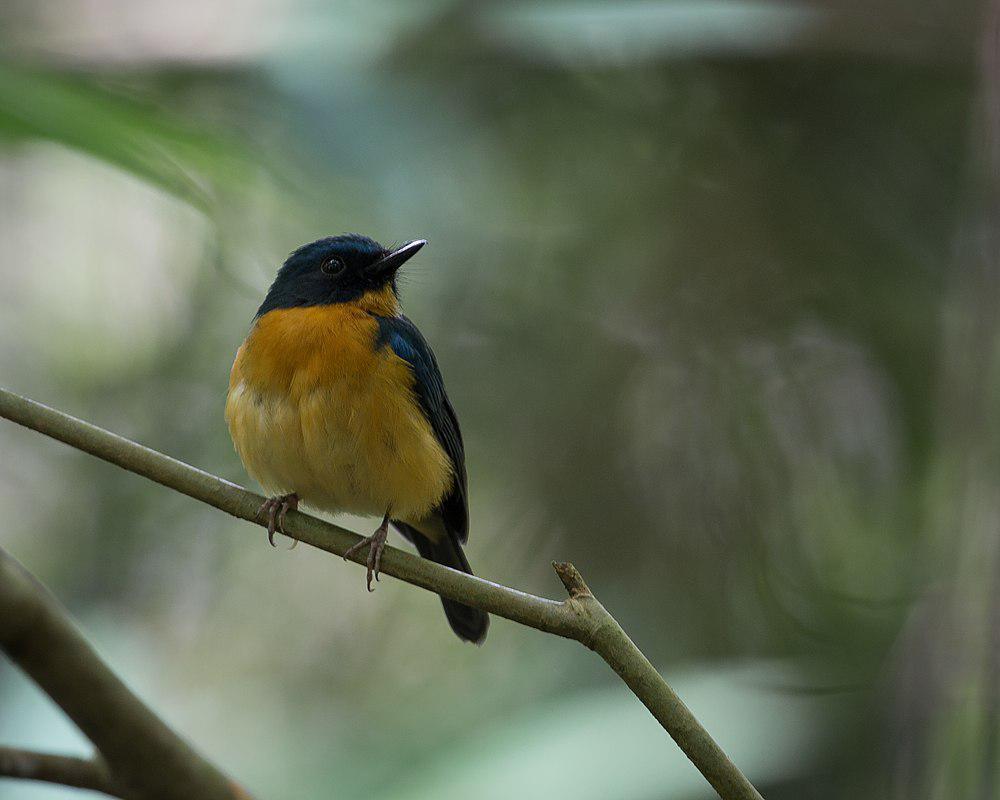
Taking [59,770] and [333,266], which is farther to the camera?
[333,266]

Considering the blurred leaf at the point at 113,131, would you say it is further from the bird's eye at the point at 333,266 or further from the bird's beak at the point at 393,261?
the bird's eye at the point at 333,266

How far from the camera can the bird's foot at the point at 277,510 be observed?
2.59 metres

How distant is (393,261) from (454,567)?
1.07 meters

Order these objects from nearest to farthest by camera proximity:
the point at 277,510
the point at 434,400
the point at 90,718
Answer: the point at 90,718
the point at 277,510
the point at 434,400

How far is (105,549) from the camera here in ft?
20.1

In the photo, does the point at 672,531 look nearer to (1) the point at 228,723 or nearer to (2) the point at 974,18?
(1) the point at 228,723

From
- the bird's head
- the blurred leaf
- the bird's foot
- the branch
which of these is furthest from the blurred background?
the branch

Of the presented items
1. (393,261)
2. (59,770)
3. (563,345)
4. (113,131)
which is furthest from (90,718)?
(563,345)

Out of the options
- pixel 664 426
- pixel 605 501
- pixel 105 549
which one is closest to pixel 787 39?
pixel 664 426

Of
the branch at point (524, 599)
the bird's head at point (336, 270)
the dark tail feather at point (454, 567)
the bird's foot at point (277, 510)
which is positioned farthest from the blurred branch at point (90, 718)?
the bird's head at point (336, 270)

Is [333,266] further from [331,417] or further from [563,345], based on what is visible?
[563,345]

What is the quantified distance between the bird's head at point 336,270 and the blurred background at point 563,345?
41 cm

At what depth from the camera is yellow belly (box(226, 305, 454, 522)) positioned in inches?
138

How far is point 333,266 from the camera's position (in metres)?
4.04
